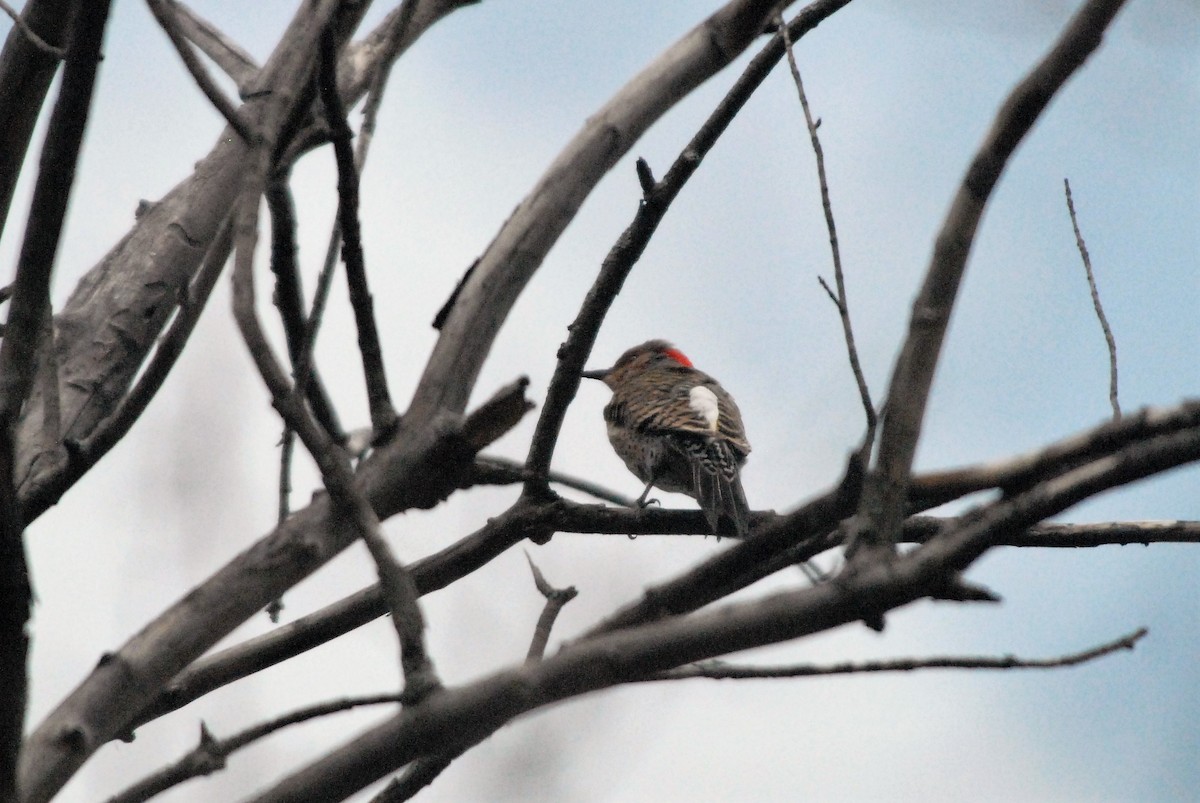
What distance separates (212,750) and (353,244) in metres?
0.95

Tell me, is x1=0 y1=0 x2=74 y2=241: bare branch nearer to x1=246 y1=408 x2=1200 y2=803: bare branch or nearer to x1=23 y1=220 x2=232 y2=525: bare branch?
x1=23 y1=220 x2=232 y2=525: bare branch

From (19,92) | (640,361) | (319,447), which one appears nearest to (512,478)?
(319,447)

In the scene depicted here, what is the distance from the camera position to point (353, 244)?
7.85 feet

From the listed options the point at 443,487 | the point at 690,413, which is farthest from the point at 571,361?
the point at 690,413

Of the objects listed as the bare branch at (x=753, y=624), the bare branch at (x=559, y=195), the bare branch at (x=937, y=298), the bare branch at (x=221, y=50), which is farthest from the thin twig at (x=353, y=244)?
the bare branch at (x=221, y=50)

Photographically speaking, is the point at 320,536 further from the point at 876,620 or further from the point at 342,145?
the point at 876,620

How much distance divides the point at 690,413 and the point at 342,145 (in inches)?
191

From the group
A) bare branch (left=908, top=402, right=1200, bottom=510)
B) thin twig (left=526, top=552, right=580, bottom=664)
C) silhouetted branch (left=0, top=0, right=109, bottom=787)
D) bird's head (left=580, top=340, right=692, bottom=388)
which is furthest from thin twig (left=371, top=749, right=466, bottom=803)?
bird's head (left=580, top=340, right=692, bottom=388)

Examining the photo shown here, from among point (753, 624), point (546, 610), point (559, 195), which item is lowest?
point (753, 624)

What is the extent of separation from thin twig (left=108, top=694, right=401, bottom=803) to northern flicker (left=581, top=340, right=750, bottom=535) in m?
3.05

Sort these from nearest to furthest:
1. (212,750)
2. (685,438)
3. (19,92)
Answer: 1. (212,750)
2. (19,92)
3. (685,438)

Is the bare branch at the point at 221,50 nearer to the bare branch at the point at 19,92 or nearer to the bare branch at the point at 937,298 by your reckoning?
the bare branch at the point at 19,92

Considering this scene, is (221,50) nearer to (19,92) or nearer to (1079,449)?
(19,92)

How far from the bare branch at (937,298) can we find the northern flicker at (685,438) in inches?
123
